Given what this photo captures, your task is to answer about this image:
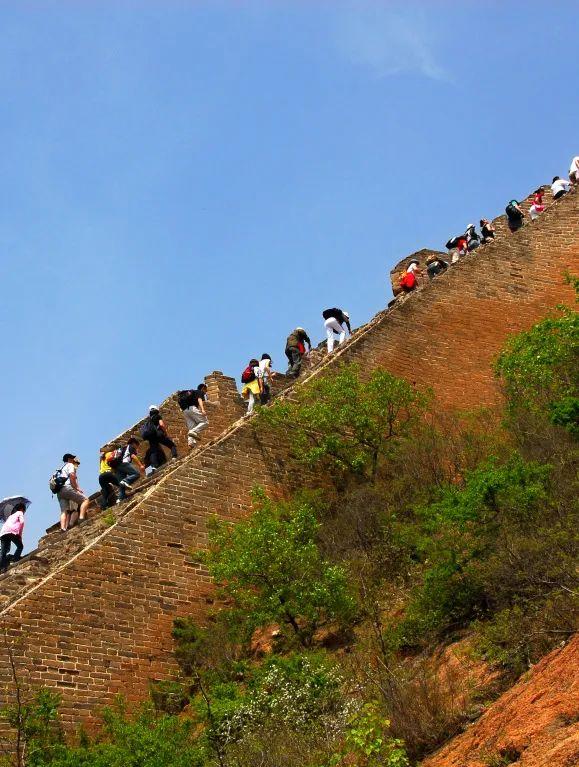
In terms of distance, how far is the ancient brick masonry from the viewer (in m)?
14.1

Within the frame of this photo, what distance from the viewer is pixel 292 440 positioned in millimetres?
18312

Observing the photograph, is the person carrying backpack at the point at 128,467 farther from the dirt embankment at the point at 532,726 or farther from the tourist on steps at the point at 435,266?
the dirt embankment at the point at 532,726

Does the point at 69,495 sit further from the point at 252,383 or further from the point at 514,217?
the point at 514,217

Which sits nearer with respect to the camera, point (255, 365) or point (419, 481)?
point (419, 481)

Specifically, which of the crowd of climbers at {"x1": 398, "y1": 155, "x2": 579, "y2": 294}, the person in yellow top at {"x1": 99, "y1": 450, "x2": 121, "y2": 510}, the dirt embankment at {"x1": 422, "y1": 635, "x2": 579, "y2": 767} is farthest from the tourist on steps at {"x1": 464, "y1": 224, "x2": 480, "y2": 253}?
the dirt embankment at {"x1": 422, "y1": 635, "x2": 579, "y2": 767}

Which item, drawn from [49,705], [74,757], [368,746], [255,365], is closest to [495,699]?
[368,746]

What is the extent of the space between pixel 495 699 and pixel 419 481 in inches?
255

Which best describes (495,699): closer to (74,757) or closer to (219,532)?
(74,757)

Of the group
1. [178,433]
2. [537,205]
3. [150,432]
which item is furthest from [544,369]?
[537,205]

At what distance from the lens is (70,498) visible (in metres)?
18.0

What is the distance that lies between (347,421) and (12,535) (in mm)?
4899

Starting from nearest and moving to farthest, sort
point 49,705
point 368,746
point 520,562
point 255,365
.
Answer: point 368,746 < point 520,562 < point 49,705 < point 255,365

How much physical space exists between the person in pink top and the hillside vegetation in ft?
8.79

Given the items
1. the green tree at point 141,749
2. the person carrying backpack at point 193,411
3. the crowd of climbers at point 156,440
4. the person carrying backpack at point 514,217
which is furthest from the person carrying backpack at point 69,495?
the person carrying backpack at point 514,217
